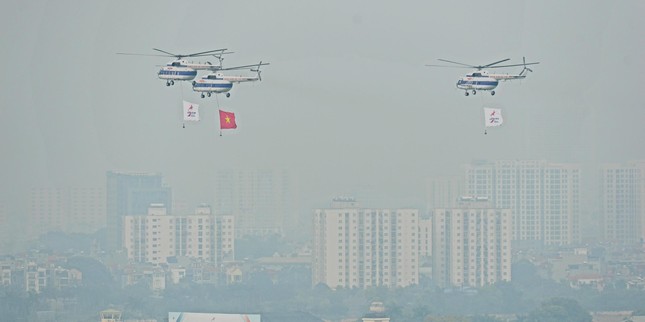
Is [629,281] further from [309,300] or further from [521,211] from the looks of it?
[309,300]

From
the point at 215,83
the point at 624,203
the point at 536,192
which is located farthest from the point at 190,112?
the point at 536,192

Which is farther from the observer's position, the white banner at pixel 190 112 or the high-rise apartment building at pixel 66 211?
the high-rise apartment building at pixel 66 211

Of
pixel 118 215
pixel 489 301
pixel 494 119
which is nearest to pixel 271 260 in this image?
pixel 118 215

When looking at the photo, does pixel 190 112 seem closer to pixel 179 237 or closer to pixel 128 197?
pixel 179 237

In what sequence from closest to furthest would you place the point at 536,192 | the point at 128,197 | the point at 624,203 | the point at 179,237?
1. the point at 624,203
2. the point at 179,237
3. the point at 536,192
4. the point at 128,197

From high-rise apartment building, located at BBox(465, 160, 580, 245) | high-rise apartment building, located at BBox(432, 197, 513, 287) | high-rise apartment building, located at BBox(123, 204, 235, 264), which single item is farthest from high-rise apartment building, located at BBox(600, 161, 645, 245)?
high-rise apartment building, located at BBox(123, 204, 235, 264)

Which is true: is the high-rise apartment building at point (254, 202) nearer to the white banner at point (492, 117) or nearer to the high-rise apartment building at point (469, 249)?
the high-rise apartment building at point (469, 249)

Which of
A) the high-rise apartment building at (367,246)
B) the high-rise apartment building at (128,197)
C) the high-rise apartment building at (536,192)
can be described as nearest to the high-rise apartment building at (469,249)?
the high-rise apartment building at (367,246)
